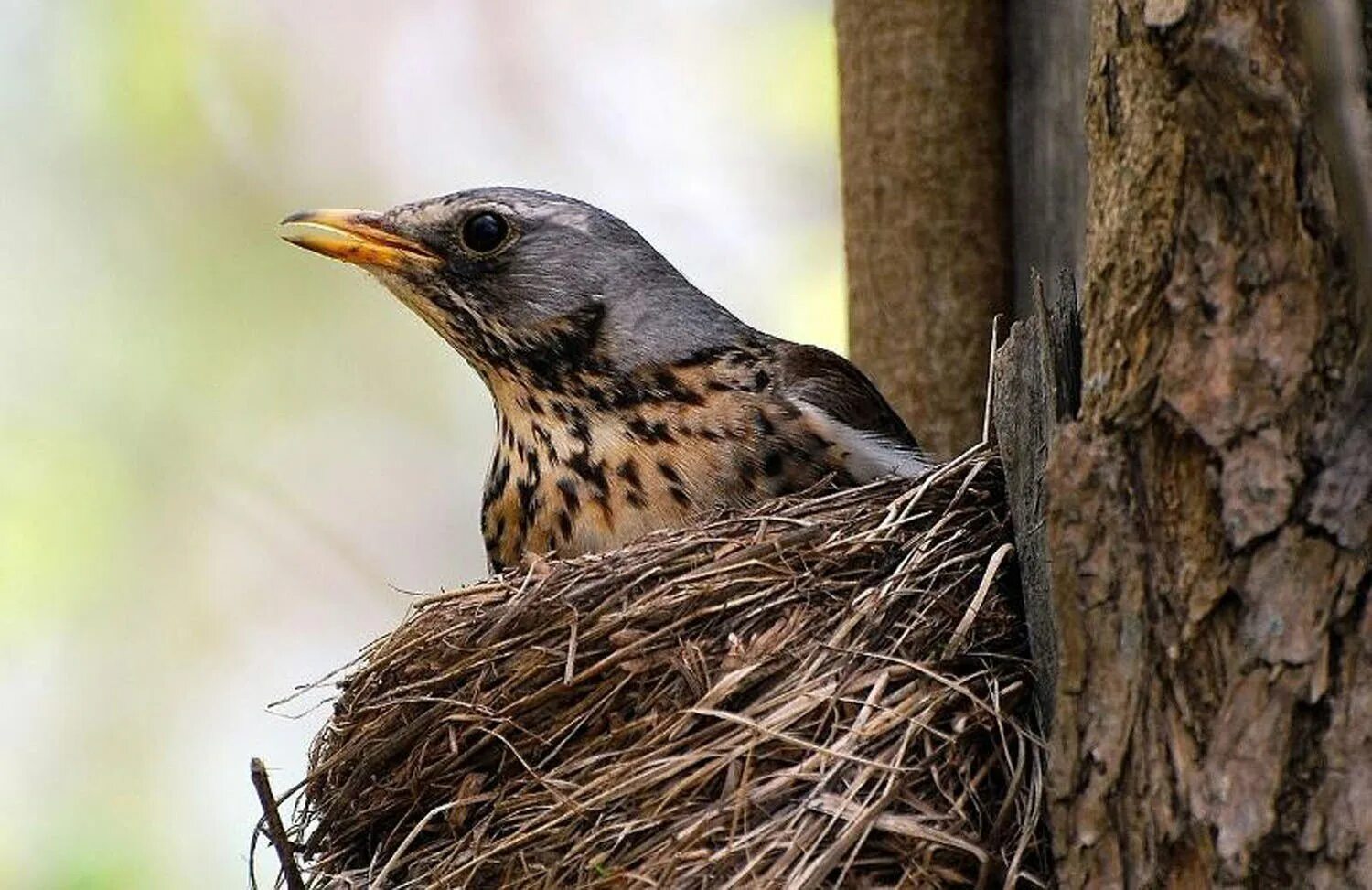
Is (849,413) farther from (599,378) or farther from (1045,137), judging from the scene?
(1045,137)

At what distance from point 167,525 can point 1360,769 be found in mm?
5848

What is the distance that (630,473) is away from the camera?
453 centimetres

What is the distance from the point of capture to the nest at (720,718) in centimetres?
341

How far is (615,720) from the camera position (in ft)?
12.1

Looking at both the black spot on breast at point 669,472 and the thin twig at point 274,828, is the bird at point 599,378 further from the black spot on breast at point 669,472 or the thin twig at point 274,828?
the thin twig at point 274,828

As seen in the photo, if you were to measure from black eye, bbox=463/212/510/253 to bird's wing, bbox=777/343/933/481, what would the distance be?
0.75 meters

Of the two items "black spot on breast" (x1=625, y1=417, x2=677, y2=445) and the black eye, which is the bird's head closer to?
the black eye

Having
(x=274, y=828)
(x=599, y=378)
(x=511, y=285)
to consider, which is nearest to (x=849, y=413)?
(x=599, y=378)

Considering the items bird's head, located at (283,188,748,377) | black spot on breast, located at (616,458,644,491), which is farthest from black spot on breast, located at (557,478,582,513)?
→ bird's head, located at (283,188,748,377)

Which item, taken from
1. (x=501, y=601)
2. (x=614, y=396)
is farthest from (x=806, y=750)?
(x=614, y=396)

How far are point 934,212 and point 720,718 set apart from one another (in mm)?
2325

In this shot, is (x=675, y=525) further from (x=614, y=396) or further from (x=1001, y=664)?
(x=1001, y=664)

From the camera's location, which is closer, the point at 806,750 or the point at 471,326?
the point at 806,750

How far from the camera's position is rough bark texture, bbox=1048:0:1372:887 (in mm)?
2898
